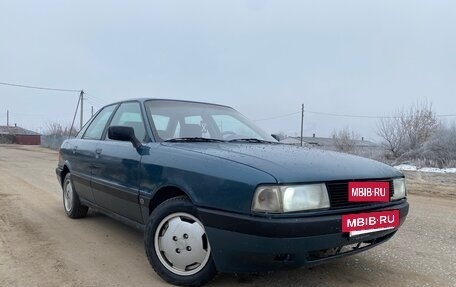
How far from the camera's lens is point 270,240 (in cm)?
262

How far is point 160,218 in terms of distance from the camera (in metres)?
3.26

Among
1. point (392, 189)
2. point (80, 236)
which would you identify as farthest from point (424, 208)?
point (80, 236)

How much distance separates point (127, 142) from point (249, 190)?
1.76 m

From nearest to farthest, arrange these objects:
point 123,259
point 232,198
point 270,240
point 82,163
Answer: point 270,240 → point 232,198 → point 123,259 → point 82,163

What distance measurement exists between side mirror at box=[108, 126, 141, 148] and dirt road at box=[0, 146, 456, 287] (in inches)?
42.9

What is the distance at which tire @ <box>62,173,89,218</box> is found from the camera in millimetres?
5418

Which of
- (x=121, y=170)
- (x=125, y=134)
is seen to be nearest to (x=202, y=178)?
(x=125, y=134)

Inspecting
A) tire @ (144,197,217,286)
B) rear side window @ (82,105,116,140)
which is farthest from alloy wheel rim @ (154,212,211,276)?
rear side window @ (82,105,116,140)

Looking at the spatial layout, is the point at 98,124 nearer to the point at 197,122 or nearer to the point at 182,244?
the point at 197,122

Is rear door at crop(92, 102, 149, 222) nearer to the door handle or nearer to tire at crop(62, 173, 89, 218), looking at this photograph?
the door handle

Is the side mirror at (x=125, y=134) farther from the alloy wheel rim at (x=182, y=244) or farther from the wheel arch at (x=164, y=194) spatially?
the alloy wheel rim at (x=182, y=244)

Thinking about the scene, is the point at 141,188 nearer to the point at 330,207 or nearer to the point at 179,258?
the point at 179,258

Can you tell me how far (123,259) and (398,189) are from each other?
8.17ft

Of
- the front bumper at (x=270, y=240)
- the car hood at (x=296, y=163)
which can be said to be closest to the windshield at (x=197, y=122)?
the car hood at (x=296, y=163)
